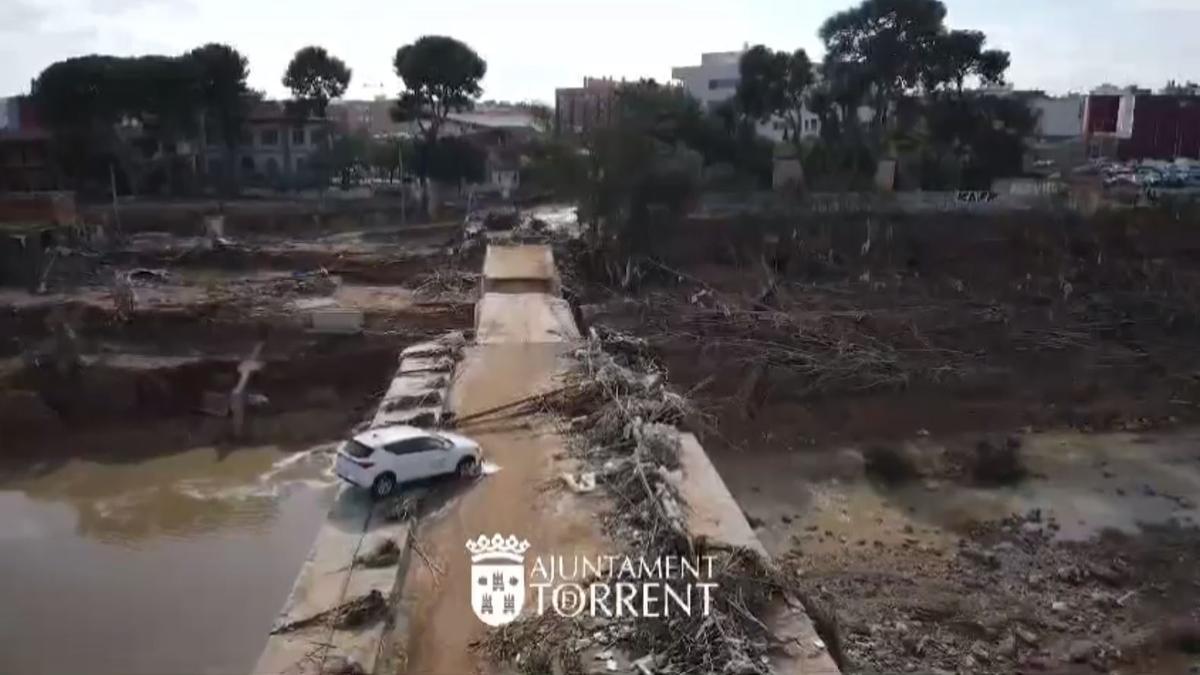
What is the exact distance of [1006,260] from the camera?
35438 millimetres

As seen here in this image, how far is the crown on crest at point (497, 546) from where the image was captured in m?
10.4

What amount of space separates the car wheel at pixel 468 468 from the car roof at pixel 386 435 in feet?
1.93

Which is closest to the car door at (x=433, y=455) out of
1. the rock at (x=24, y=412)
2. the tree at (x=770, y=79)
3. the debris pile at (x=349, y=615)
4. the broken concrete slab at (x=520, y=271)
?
the debris pile at (x=349, y=615)

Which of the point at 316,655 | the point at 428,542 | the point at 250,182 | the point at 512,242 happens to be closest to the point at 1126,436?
the point at 512,242

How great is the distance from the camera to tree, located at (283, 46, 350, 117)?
152ft

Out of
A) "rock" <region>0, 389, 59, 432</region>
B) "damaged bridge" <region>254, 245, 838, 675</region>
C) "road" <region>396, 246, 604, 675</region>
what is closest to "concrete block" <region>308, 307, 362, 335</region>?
"rock" <region>0, 389, 59, 432</region>

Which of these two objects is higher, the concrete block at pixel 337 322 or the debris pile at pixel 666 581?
the debris pile at pixel 666 581

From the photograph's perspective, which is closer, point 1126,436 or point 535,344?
point 535,344

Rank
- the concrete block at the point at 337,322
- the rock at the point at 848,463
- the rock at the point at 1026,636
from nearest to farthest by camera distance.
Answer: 1. the rock at the point at 1026,636
2. the rock at the point at 848,463
3. the concrete block at the point at 337,322

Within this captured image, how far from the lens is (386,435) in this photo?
12.0 metres

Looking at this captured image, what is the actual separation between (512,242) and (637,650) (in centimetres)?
2348

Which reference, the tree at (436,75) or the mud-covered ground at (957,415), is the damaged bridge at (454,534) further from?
the tree at (436,75)

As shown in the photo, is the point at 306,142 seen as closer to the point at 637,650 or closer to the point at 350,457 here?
the point at 350,457
